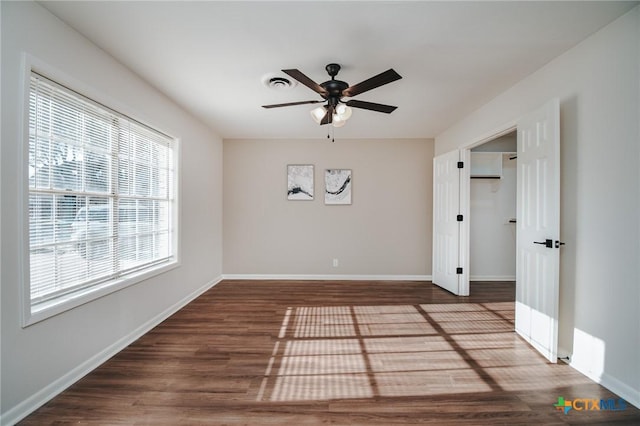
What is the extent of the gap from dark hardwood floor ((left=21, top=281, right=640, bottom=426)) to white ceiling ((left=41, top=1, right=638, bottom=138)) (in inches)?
98.2

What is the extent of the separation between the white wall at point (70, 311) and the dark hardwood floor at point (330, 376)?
0.15m

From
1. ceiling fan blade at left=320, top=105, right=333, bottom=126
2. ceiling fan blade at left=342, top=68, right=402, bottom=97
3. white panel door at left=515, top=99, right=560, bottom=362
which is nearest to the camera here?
ceiling fan blade at left=342, top=68, right=402, bottom=97

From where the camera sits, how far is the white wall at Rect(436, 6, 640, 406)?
174 cm

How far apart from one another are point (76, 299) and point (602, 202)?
383cm

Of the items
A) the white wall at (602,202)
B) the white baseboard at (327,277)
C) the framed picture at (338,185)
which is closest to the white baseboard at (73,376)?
the white baseboard at (327,277)

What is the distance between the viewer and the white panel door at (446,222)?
155 inches

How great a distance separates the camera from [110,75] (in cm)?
226

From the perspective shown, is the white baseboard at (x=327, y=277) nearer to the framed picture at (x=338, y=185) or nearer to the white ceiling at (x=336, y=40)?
the framed picture at (x=338, y=185)

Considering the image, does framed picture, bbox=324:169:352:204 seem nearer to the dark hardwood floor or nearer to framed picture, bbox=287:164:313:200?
framed picture, bbox=287:164:313:200

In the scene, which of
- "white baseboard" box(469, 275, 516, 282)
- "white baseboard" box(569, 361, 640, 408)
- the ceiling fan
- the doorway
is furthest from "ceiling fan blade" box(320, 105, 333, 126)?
"white baseboard" box(469, 275, 516, 282)

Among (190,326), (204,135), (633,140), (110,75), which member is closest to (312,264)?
(190,326)

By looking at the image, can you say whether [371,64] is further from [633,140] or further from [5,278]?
[5,278]

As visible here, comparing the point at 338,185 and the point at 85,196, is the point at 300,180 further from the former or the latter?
the point at 85,196

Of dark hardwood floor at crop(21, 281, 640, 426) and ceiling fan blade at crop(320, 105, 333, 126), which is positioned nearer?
dark hardwood floor at crop(21, 281, 640, 426)
